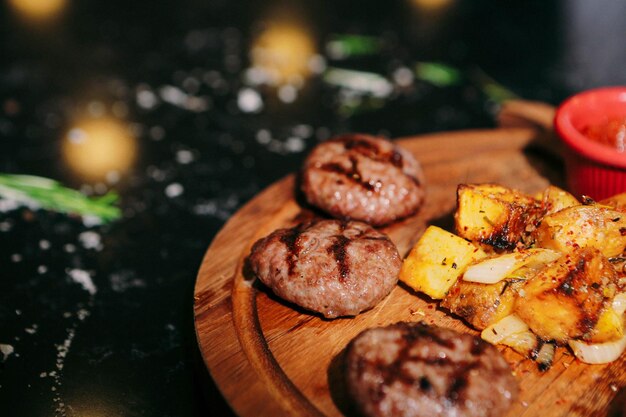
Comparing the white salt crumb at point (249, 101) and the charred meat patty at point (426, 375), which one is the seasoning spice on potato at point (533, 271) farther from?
the white salt crumb at point (249, 101)

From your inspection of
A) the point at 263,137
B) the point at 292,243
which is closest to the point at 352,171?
the point at 292,243

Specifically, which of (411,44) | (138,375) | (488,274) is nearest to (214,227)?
(138,375)

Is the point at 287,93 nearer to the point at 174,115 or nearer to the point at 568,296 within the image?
the point at 174,115

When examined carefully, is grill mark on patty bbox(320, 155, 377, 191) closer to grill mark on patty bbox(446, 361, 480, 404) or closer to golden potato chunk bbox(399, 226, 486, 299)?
golden potato chunk bbox(399, 226, 486, 299)

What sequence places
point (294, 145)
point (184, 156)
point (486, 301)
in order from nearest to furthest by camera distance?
point (486, 301), point (184, 156), point (294, 145)

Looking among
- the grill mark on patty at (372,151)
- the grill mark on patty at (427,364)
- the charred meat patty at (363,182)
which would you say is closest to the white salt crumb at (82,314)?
the charred meat patty at (363,182)
